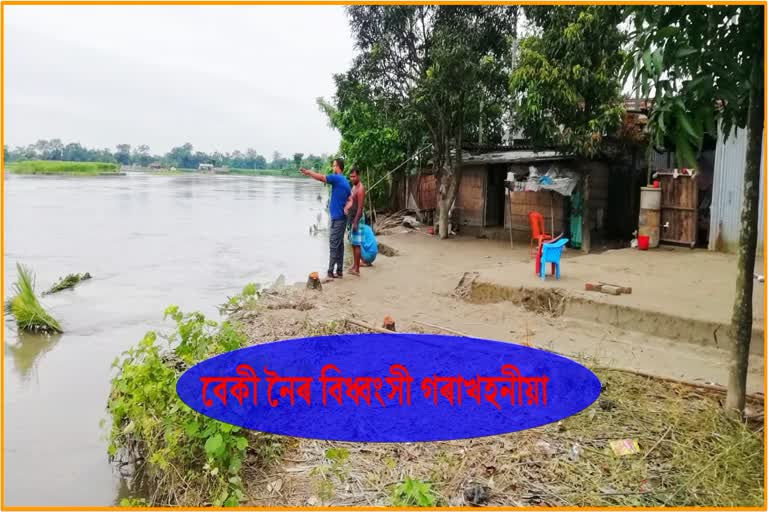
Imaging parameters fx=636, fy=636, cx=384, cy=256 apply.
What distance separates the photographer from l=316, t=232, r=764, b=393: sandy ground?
5578 mm

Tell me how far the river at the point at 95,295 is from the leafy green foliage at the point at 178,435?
436 mm

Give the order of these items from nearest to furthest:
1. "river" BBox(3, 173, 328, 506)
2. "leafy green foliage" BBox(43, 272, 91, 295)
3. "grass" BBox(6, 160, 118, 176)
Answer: "river" BBox(3, 173, 328, 506) < "leafy green foliage" BBox(43, 272, 91, 295) < "grass" BBox(6, 160, 118, 176)

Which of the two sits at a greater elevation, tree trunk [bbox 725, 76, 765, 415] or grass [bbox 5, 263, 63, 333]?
tree trunk [bbox 725, 76, 765, 415]

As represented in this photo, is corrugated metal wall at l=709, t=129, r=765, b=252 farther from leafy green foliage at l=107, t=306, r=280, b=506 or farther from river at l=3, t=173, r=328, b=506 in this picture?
leafy green foliage at l=107, t=306, r=280, b=506

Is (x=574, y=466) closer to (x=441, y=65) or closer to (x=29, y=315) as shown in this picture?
(x=29, y=315)

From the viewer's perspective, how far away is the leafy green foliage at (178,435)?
3523 mm

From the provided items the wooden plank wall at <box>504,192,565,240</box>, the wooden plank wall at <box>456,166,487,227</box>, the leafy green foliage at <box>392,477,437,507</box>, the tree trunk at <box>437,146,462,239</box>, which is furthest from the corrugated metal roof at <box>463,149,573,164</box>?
the leafy green foliage at <box>392,477,437,507</box>

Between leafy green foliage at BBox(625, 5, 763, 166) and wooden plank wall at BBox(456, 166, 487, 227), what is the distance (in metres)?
12.4

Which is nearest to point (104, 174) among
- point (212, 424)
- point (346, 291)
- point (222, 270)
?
point (222, 270)

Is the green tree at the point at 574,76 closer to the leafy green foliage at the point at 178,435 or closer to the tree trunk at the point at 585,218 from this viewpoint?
the tree trunk at the point at 585,218

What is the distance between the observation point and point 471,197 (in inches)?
635

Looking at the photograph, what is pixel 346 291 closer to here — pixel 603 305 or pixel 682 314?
pixel 603 305

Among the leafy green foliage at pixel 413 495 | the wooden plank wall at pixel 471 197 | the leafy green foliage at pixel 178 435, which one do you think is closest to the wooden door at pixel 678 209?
the wooden plank wall at pixel 471 197

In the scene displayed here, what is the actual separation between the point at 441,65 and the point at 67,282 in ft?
26.2
